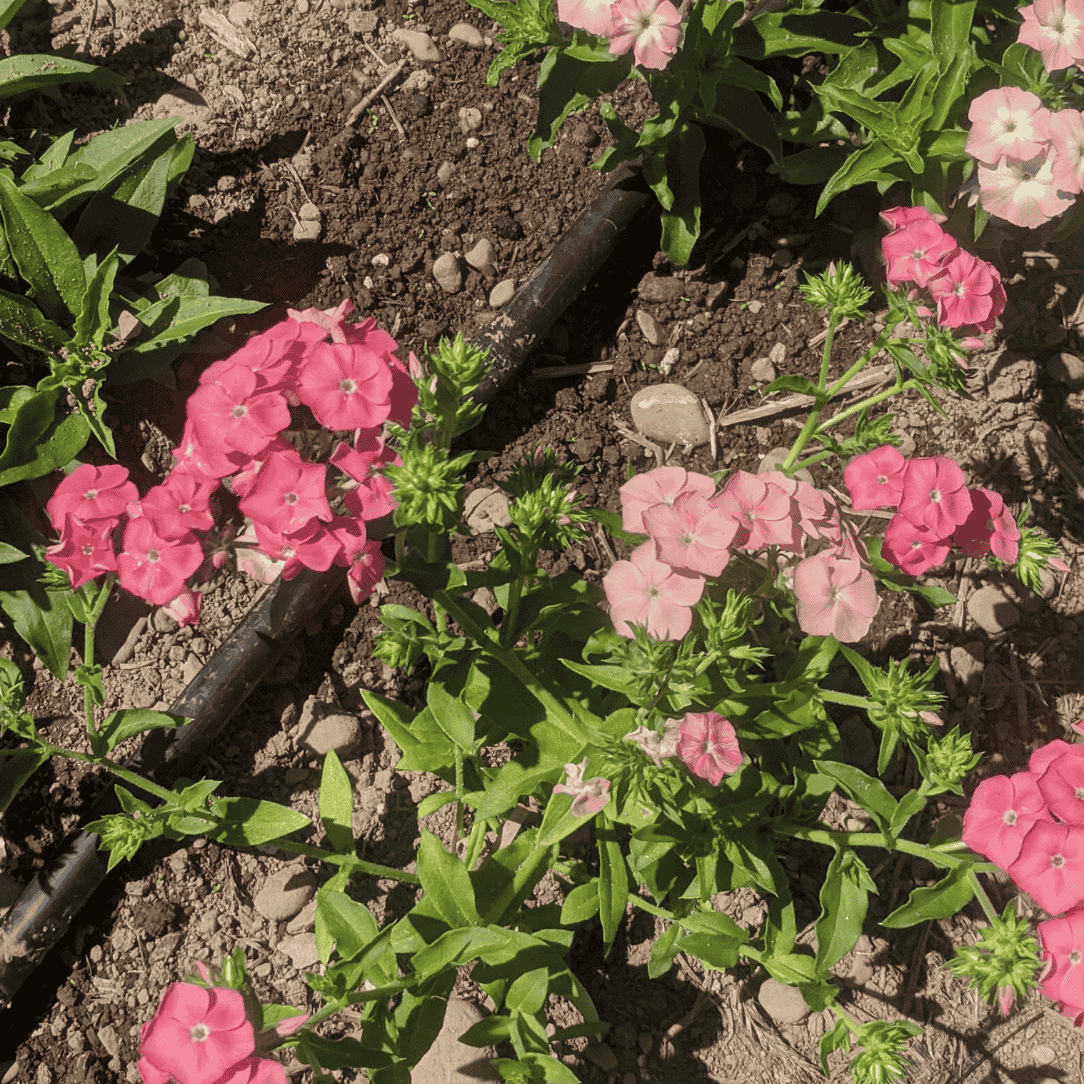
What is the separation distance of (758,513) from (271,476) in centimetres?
114

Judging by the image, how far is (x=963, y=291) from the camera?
8.35 ft

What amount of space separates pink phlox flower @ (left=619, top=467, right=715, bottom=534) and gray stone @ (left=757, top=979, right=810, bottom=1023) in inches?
75.8

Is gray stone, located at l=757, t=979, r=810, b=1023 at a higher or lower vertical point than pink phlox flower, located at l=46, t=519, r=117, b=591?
lower

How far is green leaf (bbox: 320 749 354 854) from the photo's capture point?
2758mm

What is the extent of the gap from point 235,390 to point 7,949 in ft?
7.32

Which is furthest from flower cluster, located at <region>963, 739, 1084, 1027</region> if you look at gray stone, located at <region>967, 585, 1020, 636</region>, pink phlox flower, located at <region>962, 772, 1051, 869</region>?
gray stone, located at <region>967, 585, 1020, 636</region>

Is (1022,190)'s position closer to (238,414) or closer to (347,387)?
(347,387)

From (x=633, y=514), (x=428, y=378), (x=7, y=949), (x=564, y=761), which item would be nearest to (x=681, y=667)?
(x=633, y=514)

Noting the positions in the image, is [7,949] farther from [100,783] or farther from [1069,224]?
[1069,224]

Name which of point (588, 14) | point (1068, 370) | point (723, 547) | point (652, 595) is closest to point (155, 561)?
point (652, 595)

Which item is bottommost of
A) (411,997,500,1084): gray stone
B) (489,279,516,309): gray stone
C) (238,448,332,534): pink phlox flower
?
(411,997,500,1084): gray stone

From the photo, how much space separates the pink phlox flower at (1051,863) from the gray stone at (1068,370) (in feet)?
7.27

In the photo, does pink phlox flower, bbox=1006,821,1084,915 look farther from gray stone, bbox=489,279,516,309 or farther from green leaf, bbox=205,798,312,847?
gray stone, bbox=489,279,516,309

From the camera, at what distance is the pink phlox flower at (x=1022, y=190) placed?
2.85 m
